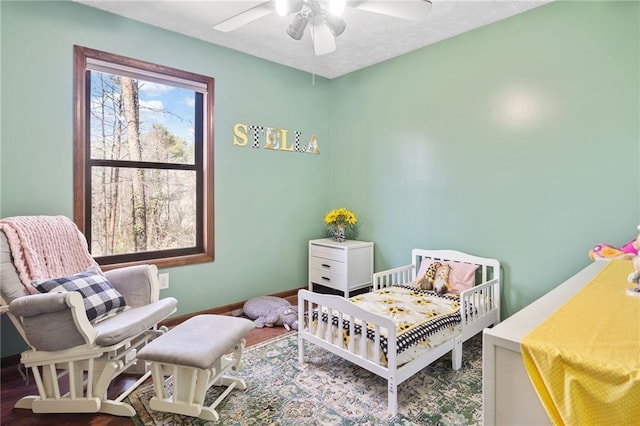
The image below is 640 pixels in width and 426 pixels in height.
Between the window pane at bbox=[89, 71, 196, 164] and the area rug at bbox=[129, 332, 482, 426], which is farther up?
the window pane at bbox=[89, 71, 196, 164]

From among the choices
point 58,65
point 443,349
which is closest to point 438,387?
point 443,349

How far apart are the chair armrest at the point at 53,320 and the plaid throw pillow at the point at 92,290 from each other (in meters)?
0.16

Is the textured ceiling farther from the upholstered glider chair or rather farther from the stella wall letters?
the upholstered glider chair

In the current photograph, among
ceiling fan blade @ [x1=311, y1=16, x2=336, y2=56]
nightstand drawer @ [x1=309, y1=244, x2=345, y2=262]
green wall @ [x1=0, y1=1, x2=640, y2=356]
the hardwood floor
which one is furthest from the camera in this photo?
nightstand drawer @ [x1=309, y1=244, x2=345, y2=262]

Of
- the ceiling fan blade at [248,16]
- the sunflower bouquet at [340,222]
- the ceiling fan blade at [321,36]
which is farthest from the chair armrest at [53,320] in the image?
the sunflower bouquet at [340,222]

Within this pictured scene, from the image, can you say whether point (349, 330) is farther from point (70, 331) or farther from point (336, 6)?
point (336, 6)

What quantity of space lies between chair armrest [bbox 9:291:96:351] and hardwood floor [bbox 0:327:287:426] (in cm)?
37

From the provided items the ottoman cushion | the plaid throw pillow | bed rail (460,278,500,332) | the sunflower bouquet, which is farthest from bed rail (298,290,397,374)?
the sunflower bouquet

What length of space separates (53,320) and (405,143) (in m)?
2.94

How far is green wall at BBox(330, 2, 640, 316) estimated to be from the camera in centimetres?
220

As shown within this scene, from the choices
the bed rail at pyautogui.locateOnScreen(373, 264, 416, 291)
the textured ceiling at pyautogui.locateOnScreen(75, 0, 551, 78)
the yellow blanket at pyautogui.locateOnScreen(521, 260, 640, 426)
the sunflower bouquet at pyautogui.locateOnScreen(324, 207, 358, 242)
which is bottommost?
the bed rail at pyautogui.locateOnScreen(373, 264, 416, 291)

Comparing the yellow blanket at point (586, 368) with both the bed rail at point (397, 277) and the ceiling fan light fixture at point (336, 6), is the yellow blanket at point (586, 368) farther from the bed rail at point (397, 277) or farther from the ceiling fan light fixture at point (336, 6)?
the bed rail at point (397, 277)

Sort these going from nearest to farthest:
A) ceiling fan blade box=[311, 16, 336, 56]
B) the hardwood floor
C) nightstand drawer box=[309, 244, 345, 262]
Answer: the hardwood floor, ceiling fan blade box=[311, 16, 336, 56], nightstand drawer box=[309, 244, 345, 262]

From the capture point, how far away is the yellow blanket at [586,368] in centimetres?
72
